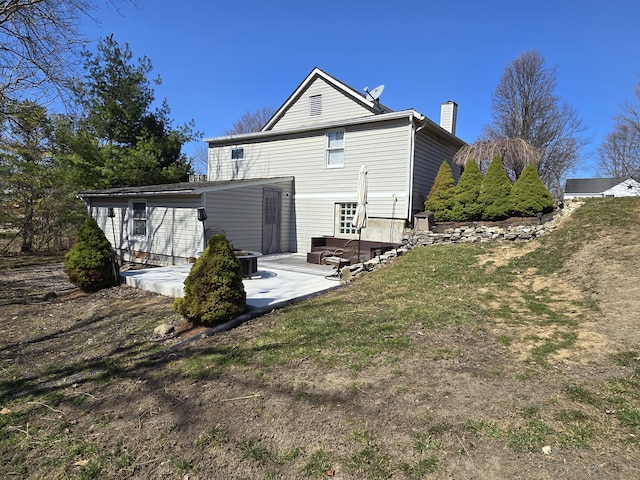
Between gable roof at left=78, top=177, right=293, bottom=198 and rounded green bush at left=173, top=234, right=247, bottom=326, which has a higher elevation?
gable roof at left=78, top=177, right=293, bottom=198

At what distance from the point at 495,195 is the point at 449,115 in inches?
266

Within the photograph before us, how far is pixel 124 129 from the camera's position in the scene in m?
18.3

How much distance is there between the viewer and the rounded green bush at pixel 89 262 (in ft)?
26.8

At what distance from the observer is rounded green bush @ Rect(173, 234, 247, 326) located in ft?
17.7

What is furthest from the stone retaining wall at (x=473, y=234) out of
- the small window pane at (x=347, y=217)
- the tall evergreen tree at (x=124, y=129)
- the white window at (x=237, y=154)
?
the tall evergreen tree at (x=124, y=129)

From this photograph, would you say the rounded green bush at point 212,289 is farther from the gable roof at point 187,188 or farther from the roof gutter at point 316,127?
the roof gutter at point 316,127

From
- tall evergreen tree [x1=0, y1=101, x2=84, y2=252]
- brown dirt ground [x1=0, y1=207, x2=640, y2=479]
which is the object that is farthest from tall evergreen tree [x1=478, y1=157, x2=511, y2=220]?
tall evergreen tree [x1=0, y1=101, x2=84, y2=252]

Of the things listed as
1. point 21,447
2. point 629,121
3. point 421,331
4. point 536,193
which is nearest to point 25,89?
point 21,447

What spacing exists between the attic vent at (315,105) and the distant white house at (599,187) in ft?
64.8

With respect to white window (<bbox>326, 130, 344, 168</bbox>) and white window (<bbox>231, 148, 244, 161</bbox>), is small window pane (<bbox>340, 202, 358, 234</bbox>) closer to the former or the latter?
white window (<bbox>326, 130, 344, 168</bbox>)

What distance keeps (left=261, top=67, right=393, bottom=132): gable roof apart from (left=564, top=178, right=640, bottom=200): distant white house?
18.4 metres

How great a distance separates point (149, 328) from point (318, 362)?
3.19 metres

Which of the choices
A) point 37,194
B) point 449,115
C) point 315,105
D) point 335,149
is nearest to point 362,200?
point 335,149

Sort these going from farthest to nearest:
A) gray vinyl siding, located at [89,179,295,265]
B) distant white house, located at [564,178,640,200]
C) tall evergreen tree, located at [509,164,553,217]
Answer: distant white house, located at [564,178,640,200], gray vinyl siding, located at [89,179,295,265], tall evergreen tree, located at [509,164,553,217]
